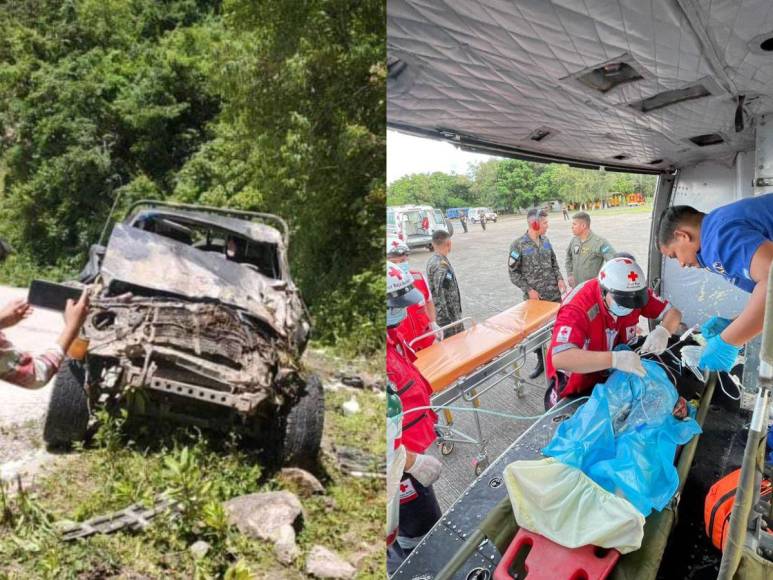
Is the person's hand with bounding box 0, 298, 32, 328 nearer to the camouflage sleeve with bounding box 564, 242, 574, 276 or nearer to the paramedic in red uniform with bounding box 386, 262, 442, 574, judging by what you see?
the paramedic in red uniform with bounding box 386, 262, 442, 574

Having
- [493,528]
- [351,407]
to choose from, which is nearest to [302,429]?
[351,407]

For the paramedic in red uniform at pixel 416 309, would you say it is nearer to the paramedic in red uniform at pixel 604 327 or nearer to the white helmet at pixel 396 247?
the white helmet at pixel 396 247

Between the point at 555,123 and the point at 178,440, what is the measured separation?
1008mm

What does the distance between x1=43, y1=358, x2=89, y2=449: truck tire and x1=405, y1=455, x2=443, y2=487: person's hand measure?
0.67 metres

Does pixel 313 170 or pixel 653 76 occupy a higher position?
pixel 653 76

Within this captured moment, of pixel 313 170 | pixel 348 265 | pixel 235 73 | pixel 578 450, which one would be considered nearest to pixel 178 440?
pixel 348 265

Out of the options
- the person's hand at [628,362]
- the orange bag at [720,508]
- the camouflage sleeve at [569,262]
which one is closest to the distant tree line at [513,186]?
the camouflage sleeve at [569,262]

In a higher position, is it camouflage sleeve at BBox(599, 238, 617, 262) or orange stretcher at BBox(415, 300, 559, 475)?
camouflage sleeve at BBox(599, 238, 617, 262)

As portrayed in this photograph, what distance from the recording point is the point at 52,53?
0.80 metres

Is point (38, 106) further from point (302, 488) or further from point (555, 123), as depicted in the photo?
point (555, 123)

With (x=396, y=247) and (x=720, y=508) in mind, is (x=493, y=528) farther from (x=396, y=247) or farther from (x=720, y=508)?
(x=396, y=247)

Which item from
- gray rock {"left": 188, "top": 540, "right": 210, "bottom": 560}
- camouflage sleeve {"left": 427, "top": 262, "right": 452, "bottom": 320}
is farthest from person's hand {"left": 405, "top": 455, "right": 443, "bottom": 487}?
gray rock {"left": 188, "top": 540, "right": 210, "bottom": 560}

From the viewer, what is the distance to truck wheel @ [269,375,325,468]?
0.93m

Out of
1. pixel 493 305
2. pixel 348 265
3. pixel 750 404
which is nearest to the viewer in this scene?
pixel 348 265
